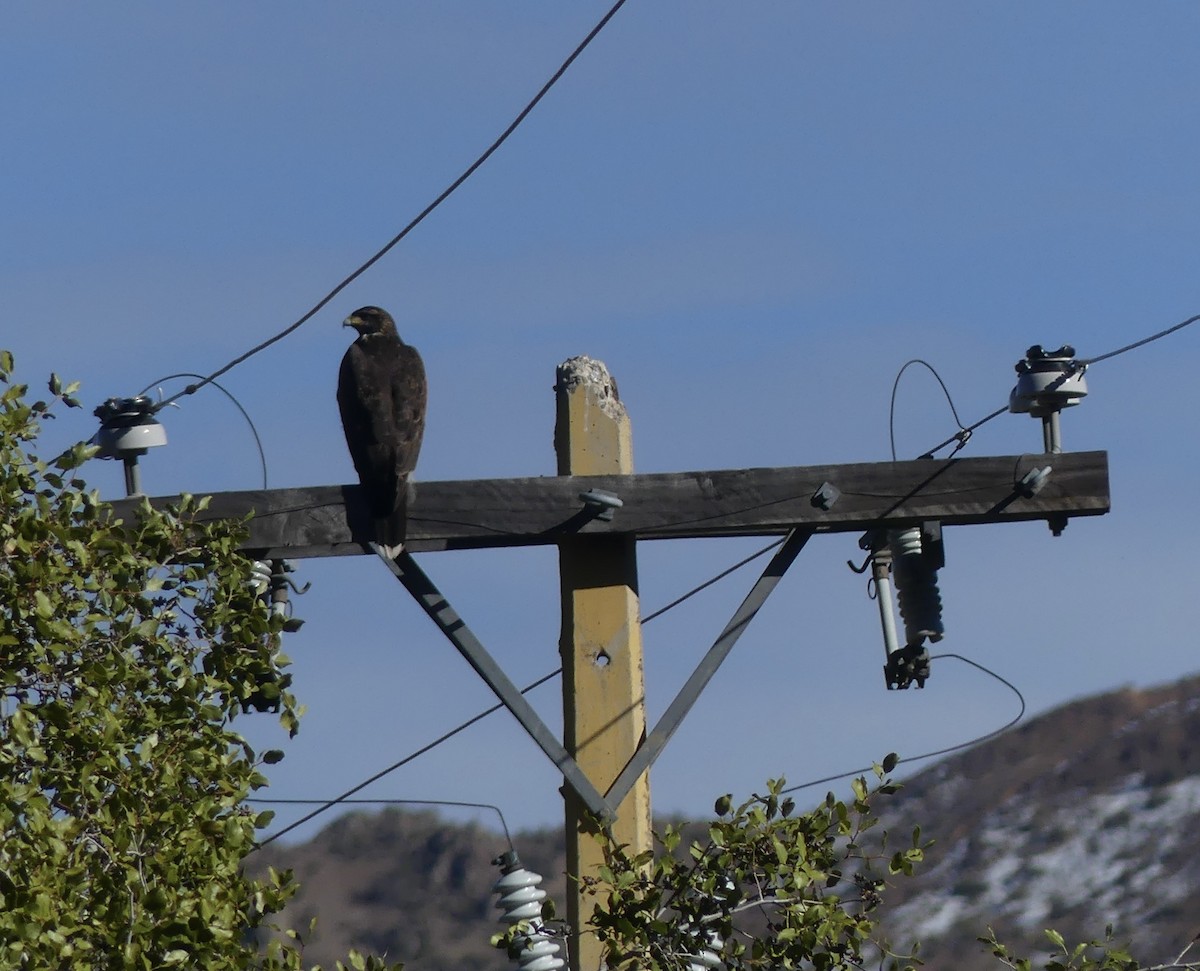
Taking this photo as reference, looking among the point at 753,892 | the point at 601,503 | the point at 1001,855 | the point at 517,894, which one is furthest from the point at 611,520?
the point at 1001,855

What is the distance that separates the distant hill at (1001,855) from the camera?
3762 centimetres

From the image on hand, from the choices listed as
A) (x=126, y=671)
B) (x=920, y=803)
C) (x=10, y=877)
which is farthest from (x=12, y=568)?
(x=920, y=803)

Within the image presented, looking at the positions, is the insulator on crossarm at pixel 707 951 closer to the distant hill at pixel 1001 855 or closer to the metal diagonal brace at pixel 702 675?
the metal diagonal brace at pixel 702 675

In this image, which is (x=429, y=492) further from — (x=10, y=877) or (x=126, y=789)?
(x=10, y=877)

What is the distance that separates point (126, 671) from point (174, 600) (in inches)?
22.4

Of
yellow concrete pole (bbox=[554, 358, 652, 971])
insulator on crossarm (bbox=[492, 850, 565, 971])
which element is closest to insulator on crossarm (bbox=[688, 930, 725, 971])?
yellow concrete pole (bbox=[554, 358, 652, 971])

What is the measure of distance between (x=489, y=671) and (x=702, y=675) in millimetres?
756

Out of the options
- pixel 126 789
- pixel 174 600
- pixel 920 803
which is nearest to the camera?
pixel 126 789

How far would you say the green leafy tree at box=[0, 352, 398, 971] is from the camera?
5797mm

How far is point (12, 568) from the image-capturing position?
663 centimetres

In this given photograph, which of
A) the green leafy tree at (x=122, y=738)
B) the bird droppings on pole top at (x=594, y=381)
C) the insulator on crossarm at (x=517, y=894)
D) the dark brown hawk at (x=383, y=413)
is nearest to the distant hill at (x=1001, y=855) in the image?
the dark brown hawk at (x=383, y=413)

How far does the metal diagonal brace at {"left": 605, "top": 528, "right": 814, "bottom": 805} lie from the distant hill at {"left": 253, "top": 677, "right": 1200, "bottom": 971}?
83.1 ft

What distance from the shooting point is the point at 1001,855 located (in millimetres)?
50312

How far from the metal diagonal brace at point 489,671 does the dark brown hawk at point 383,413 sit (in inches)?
3.8
